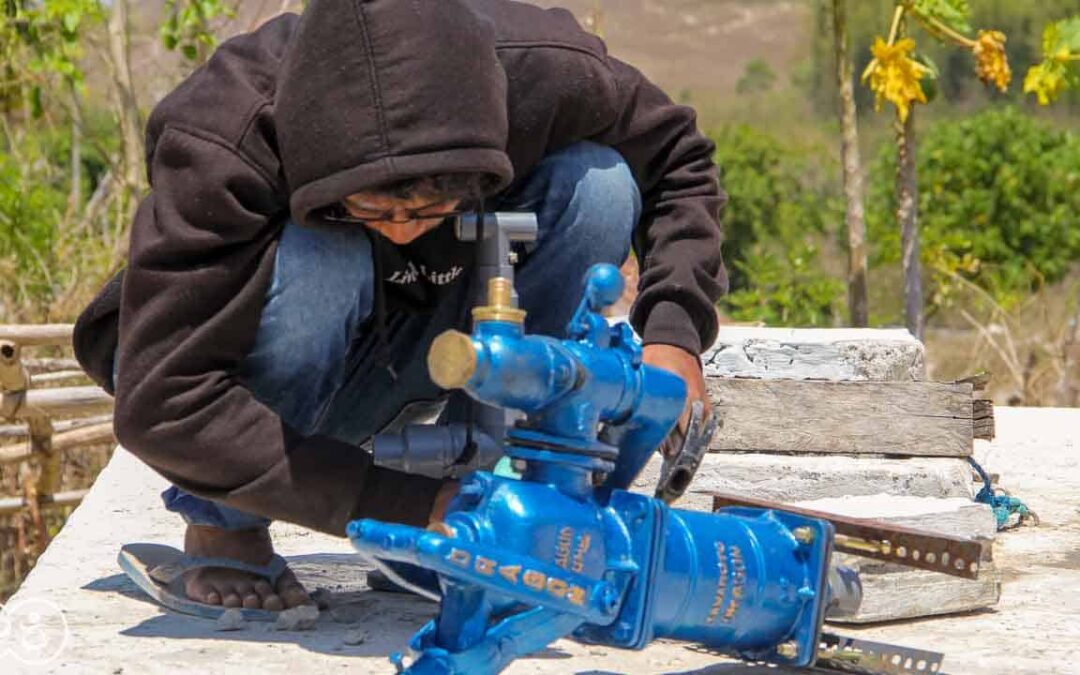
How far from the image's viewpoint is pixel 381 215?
2.08 m

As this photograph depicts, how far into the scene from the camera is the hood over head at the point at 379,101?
1965 millimetres

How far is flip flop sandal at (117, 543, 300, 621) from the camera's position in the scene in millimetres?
2342

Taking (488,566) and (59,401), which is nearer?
(488,566)

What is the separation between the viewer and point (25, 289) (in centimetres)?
607

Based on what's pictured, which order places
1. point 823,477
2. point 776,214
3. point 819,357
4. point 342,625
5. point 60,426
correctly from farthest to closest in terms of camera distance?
1. point 776,214
2. point 60,426
3. point 819,357
4. point 823,477
5. point 342,625

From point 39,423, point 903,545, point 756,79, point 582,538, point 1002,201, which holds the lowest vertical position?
point 756,79

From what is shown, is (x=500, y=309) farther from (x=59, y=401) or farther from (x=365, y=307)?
(x=59, y=401)

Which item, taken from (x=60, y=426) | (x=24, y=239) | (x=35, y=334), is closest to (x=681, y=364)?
(x=35, y=334)

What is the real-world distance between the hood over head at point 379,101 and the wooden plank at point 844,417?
114 centimetres

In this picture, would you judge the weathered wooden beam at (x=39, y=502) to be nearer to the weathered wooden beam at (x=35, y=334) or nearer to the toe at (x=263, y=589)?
the weathered wooden beam at (x=35, y=334)

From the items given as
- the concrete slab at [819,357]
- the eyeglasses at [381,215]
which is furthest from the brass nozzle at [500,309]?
the concrete slab at [819,357]

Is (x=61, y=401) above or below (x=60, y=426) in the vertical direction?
above

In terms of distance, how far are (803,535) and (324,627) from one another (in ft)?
2.36

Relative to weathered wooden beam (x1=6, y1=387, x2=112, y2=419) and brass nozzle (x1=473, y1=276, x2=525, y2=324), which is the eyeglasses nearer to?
brass nozzle (x1=473, y1=276, x2=525, y2=324)
